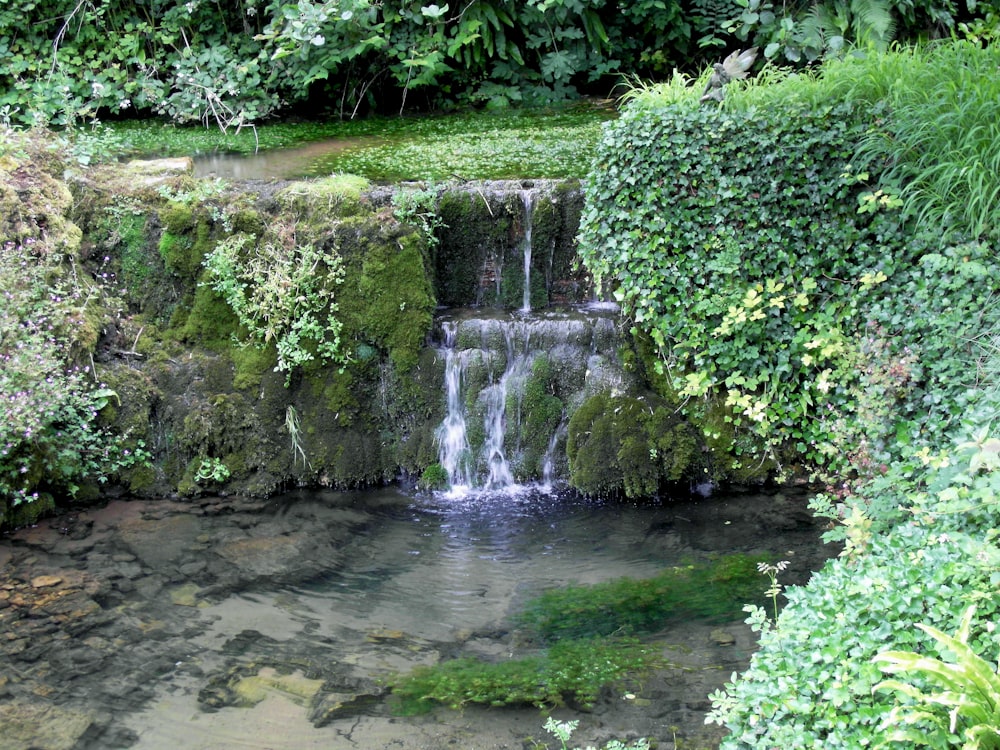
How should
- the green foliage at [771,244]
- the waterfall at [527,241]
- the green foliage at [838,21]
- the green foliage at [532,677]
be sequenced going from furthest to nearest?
1. the green foliage at [838,21]
2. the waterfall at [527,241]
3. the green foliage at [771,244]
4. the green foliage at [532,677]

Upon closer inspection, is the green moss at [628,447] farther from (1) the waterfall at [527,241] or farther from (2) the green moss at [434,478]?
(1) the waterfall at [527,241]

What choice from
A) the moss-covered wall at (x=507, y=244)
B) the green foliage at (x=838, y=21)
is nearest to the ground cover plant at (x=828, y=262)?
the moss-covered wall at (x=507, y=244)

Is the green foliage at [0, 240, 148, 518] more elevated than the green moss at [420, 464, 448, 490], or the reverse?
the green foliage at [0, 240, 148, 518]

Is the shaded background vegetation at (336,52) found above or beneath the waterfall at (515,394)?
above

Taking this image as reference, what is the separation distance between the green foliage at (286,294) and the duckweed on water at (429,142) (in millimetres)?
1521

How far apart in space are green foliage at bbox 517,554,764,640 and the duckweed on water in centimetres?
423

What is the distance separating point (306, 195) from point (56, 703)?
4602 mm

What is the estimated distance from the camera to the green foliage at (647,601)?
5.46 metres

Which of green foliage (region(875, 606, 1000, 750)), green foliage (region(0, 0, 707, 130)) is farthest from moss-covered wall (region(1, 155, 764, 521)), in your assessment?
green foliage (region(0, 0, 707, 130))

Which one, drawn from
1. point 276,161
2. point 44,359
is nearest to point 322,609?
point 44,359

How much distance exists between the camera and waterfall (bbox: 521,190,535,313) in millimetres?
8156

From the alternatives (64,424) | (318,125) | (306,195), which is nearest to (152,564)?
(64,424)

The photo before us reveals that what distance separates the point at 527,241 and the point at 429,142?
122 inches

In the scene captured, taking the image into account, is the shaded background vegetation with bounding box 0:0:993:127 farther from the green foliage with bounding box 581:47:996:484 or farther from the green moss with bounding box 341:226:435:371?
the green foliage with bounding box 581:47:996:484
